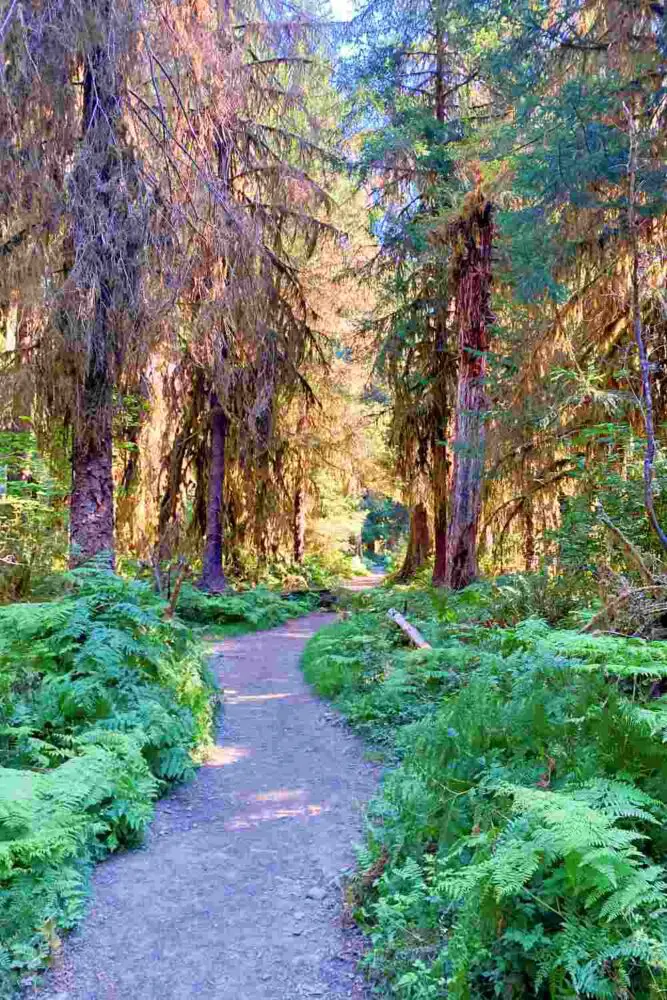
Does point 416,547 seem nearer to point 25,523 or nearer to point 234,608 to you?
point 234,608

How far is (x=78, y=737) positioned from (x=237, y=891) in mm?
1392

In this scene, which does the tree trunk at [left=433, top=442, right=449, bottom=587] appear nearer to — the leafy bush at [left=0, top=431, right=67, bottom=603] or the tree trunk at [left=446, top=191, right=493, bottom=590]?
the tree trunk at [left=446, top=191, right=493, bottom=590]

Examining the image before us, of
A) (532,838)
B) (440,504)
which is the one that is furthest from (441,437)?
(532,838)

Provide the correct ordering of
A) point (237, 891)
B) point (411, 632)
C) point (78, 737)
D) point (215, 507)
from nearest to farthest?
point (237, 891)
point (78, 737)
point (411, 632)
point (215, 507)

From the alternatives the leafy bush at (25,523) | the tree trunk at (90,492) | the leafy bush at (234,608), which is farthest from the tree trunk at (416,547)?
the tree trunk at (90,492)

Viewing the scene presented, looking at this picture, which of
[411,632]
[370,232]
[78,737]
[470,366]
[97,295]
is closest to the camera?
[78,737]

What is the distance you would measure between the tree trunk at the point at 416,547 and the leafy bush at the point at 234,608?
6353mm

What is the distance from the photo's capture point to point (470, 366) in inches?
453

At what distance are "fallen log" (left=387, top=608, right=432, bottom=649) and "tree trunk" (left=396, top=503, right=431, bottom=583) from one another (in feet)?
34.5

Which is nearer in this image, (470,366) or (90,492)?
(90,492)

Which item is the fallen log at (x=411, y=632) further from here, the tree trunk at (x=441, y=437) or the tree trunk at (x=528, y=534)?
the tree trunk at (x=441, y=437)

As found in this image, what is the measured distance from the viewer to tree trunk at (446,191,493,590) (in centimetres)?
1136

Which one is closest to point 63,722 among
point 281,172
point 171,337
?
point 171,337

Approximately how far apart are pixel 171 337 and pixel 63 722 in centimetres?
421
